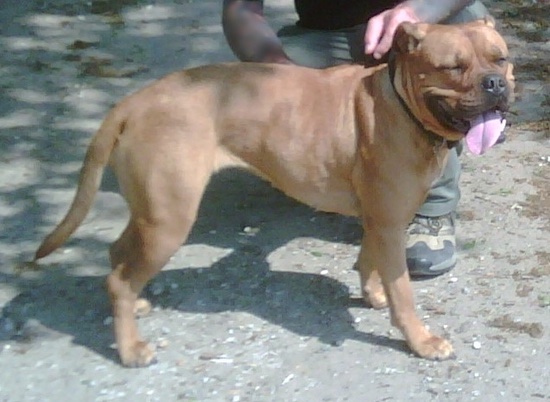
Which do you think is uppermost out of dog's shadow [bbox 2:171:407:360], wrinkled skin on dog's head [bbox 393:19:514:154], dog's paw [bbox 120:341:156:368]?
wrinkled skin on dog's head [bbox 393:19:514:154]

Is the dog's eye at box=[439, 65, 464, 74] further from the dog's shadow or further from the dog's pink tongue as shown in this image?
the dog's shadow

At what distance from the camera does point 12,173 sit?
5.02 meters

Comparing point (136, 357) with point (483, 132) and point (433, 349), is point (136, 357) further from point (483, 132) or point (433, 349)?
point (483, 132)

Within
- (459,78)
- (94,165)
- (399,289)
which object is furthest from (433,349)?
(94,165)

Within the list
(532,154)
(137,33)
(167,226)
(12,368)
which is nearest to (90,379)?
(12,368)

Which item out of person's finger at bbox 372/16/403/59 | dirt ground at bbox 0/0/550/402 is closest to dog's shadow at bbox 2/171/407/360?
dirt ground at bbox 0/0/550/402

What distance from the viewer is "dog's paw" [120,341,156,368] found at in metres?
3.52

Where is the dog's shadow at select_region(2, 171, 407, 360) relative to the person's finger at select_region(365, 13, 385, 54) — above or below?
below

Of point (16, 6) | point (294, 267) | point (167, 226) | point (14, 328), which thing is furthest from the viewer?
point (16, 6)

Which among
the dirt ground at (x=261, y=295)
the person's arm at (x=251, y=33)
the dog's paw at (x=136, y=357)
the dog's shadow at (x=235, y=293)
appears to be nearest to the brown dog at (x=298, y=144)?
the dog's paw at (x=136, y=357)

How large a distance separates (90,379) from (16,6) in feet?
14.7

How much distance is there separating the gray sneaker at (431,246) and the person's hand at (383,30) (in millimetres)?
854

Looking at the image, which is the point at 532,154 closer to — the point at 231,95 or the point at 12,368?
the point at 231,95

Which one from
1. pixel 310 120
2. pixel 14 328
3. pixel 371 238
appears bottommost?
pixel 14 328
